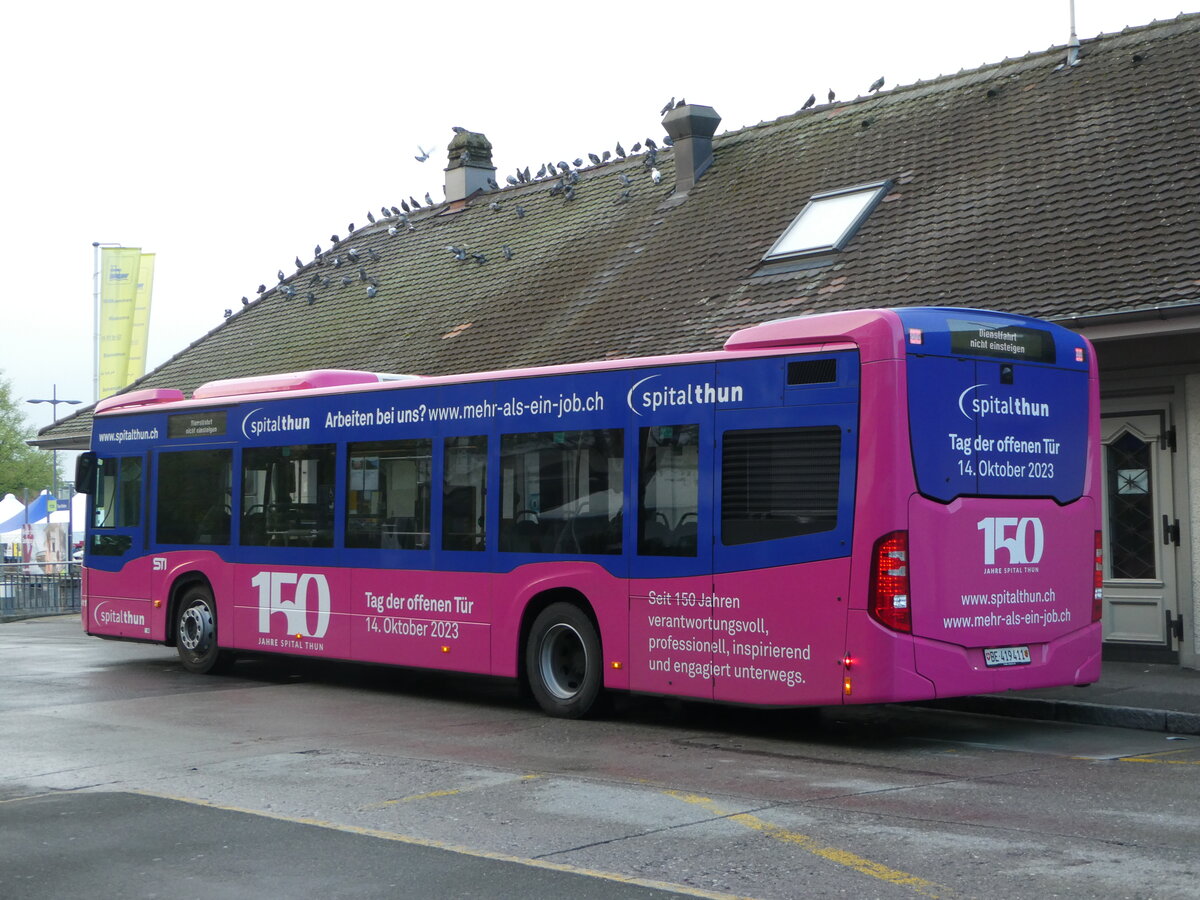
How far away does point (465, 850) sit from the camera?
693 centimetres

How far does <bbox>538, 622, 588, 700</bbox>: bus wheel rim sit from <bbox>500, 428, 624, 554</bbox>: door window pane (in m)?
0.72

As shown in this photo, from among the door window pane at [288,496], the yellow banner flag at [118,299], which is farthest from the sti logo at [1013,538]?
the yellow banner flag at [118,299]

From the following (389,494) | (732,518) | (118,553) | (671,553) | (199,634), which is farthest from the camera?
(118,553)

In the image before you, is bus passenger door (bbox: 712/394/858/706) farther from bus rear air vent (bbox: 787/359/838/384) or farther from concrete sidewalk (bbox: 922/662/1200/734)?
concrete sidewalk (bbox: 922/662/1200/734)

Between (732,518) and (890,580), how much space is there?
1.36 metres

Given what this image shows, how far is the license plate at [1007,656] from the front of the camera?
34.0 feet

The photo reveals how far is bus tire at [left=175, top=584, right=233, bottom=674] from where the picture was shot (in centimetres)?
1580

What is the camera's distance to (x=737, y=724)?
1191 centimetres

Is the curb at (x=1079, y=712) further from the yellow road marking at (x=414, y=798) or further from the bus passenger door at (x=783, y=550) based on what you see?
the yellow road marking at (x=414, y=798)

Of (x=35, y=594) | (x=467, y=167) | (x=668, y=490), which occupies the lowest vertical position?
(x=35, y=594)

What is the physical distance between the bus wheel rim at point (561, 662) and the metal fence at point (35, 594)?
62.1 feet

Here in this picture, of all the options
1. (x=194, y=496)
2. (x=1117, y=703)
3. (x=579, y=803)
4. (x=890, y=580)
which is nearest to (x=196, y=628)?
(x=194, y=496)

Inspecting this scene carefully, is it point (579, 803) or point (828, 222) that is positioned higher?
point (828, 222)

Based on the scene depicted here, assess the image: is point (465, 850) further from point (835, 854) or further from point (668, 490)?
point (668, 490)
